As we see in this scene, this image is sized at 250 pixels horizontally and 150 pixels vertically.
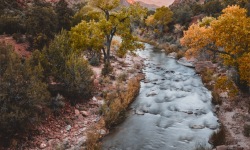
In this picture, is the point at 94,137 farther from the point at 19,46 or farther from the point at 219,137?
the point at 19,46

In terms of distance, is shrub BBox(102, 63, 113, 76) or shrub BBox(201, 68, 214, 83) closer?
shrub BBox(102, 63, 113, 76)

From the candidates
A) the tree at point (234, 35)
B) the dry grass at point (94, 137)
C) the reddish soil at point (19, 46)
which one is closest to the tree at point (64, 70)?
the dry grass at point (94, 137)

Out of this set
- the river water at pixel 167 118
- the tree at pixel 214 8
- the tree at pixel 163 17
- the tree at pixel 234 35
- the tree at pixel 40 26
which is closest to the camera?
the river water at pixel 167 118

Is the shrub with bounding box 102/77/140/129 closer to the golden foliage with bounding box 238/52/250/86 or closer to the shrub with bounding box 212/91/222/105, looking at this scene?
the shrub with bounding box 212/91/222/105

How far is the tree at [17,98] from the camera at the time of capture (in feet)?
40.2

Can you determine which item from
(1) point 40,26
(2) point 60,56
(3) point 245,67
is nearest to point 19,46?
(1) point 40,26

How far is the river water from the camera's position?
1496 cm

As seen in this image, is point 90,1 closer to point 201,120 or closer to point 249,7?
point 201,120

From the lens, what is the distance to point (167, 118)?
18.8 meters

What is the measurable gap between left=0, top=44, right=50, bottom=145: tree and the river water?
4.80 meters

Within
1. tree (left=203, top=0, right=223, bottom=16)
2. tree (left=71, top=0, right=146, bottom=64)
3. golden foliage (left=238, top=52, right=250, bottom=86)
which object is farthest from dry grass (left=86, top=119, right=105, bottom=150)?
tree (left=203, top=0, right=223, bottom=16)

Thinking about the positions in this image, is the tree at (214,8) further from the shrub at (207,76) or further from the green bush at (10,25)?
the green bush at (10,25)

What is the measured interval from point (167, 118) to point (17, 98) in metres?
11.2

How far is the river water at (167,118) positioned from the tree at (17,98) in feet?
15.7
